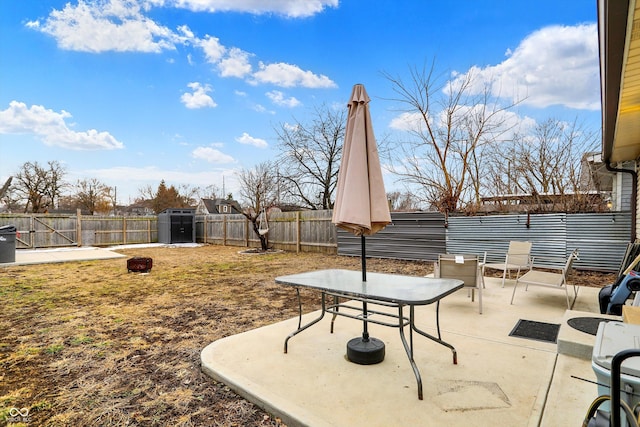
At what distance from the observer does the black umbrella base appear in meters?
2.55

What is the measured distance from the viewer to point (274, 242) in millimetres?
13195

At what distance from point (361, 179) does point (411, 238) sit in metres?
7.21

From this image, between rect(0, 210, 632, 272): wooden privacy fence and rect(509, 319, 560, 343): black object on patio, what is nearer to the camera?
rect(509, 319, 560, 343): black object on patio

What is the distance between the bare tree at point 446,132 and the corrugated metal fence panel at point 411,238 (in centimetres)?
95

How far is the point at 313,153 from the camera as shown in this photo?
16656 millimetres

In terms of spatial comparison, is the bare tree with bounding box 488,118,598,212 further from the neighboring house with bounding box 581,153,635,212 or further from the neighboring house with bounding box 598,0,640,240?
the neighboring house with bounding box 598,0,640,240

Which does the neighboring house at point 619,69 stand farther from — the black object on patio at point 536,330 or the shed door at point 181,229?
the shed door at point 181,229

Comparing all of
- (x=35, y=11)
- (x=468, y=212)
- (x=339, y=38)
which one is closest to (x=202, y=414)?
(x=468, y=212)

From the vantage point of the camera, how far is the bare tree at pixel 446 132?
940 cm

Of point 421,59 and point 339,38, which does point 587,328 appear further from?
point 339,38

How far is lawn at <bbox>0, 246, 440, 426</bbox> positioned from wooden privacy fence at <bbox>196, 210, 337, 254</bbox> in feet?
14.6

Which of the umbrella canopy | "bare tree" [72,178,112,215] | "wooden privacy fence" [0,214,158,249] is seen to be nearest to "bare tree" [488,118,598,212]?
the umbrella canopy

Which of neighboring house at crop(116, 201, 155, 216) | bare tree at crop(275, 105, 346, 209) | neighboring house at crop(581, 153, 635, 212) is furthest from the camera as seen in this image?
neighboring house at crop(116, 201, 155, 216)

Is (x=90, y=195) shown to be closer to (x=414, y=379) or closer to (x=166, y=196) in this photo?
(x=166, y=196)
